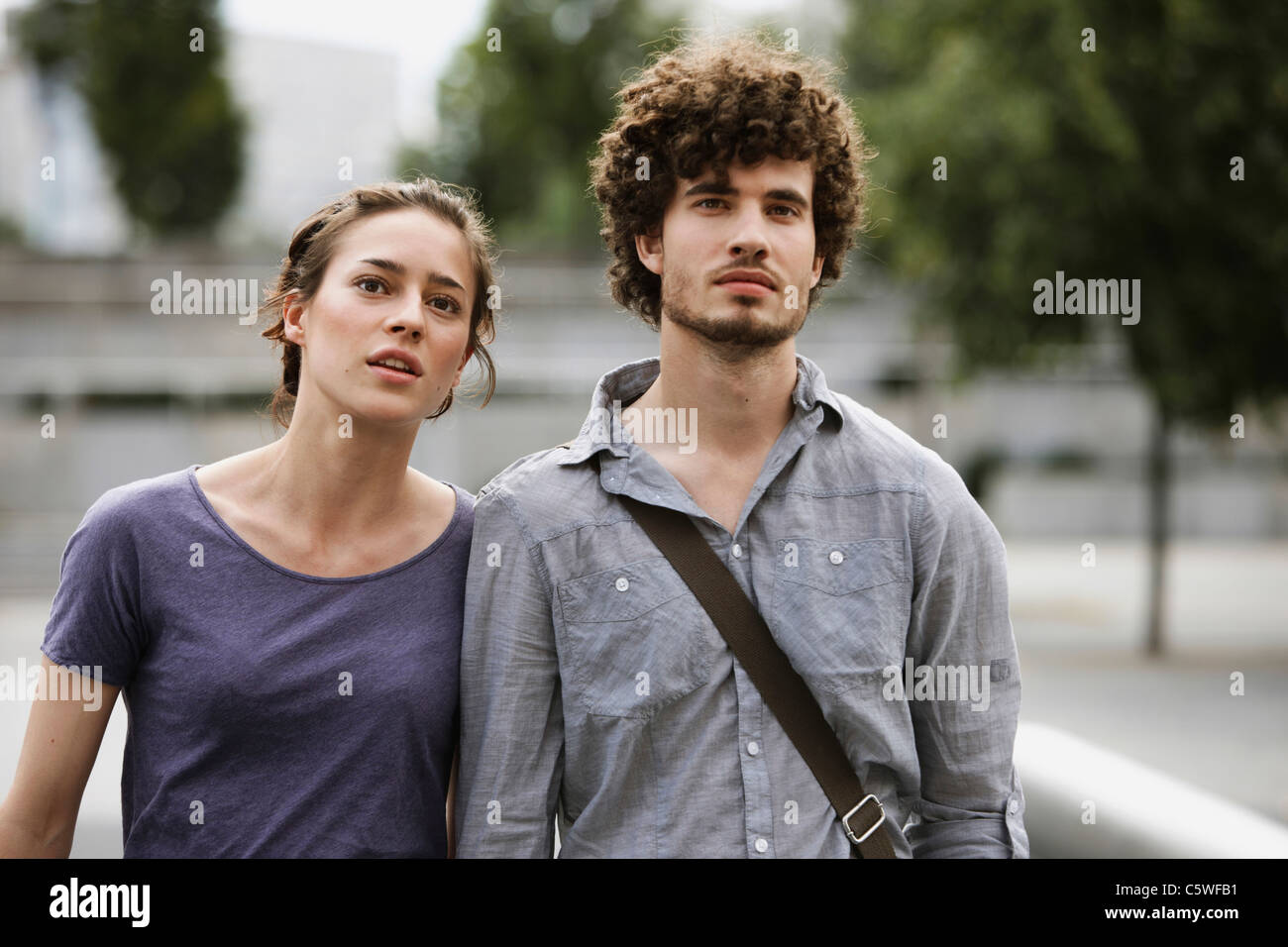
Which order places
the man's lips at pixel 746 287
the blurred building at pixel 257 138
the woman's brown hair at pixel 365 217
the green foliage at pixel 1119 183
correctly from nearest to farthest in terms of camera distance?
the man's lips at pixel 746 287 → the woman's brown hair at pixel 365 217 → the green foliage at pixel 1119 183 → the blurred building at pixel 257 138

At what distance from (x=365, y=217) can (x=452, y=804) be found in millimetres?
1339

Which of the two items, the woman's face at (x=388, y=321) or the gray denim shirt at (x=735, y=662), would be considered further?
the woman's face at (x=388, y=321)

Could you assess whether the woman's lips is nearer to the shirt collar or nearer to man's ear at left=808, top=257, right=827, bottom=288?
the shirt collar

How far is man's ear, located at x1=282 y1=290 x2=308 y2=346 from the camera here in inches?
123

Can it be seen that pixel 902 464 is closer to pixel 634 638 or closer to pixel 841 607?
pixel 841 607

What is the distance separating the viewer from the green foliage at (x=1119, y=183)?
10.3 metres

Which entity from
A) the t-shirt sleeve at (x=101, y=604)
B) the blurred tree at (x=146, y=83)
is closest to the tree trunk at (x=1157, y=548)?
the t-shirt sleeve at (x=101, y=604)

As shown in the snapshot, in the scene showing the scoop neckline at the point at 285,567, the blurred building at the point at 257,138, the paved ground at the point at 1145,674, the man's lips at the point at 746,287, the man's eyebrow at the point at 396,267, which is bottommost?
the paved ground at the point at 1145,674

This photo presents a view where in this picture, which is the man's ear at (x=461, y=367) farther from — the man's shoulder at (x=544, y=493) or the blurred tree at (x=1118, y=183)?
the blurred tree at (x=1118, y=183)

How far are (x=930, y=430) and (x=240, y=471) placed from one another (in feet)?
70.0

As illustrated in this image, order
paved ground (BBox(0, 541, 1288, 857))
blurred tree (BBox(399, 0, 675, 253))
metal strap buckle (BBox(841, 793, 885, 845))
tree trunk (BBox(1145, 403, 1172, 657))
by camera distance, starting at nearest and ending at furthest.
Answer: metal strap buckle (BBox(841, 793, 885, 845)) < paved ground (BBox(0, 541, 1288, 857)) < tree trunk (BBox(1145, 403, 1172, 657)) < blurred tree (BBox(399, 0, 675, 253))

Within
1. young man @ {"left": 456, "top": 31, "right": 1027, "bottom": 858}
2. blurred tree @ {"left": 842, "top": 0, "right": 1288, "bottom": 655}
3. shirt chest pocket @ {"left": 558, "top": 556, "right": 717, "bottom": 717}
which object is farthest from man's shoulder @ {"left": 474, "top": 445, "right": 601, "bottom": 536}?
blurred tree @ {"left": 842, "top": 0, "right": 1288, "bottom": 655}

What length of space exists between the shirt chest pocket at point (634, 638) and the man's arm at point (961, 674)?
49 cm

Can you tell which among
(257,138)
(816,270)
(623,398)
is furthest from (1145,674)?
(257,138)
